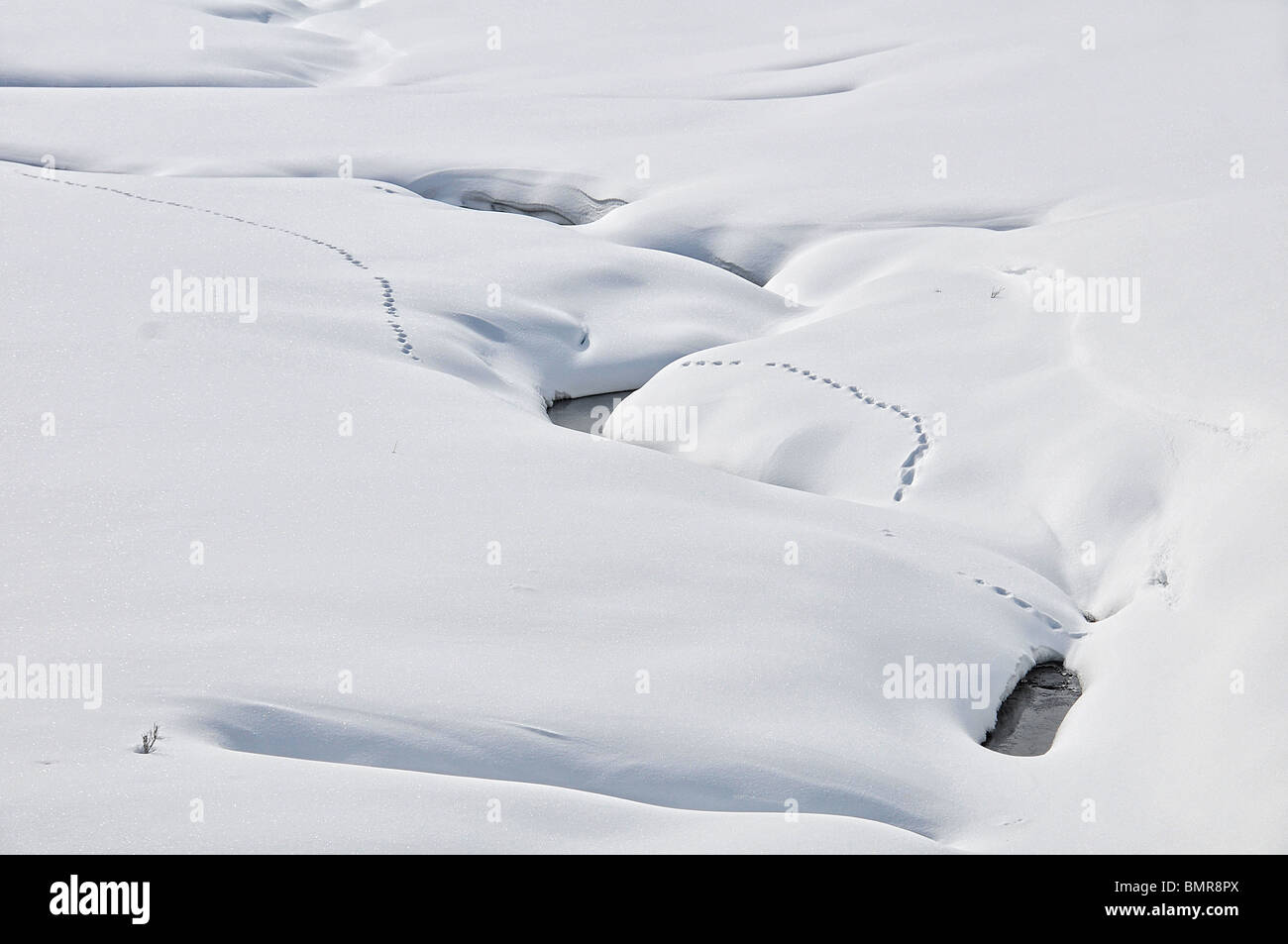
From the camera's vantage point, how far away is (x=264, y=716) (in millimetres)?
2895

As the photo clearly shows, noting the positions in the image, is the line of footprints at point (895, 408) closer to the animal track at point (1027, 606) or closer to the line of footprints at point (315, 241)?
the animal track at point (1027, 606)

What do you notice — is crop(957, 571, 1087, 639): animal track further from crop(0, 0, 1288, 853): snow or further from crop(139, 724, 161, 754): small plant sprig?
crop(139, 724, 161, 754): small plant sprig

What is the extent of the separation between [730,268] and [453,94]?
377 centimetres

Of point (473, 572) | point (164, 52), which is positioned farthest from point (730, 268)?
point (164, 52)

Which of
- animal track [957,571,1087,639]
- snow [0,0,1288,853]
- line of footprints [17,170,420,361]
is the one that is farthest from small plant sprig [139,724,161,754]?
line of footprints [17,170,420,361]

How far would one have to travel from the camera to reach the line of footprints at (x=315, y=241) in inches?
220

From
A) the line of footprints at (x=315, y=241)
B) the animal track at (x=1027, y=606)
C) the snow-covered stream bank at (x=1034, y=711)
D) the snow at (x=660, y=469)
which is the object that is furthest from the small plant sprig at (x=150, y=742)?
the line of footprints at (x=315, y=241)

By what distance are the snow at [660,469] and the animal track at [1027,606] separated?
0.02m

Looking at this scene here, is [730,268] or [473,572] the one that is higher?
[730,268]

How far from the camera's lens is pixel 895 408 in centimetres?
524

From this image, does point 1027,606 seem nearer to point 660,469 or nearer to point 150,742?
point 660,469

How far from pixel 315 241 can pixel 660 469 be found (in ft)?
9.91

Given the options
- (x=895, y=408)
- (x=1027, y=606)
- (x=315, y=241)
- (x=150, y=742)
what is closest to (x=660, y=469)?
(x=895, y=408)

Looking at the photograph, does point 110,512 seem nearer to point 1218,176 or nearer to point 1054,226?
Answer: point 1054,226
